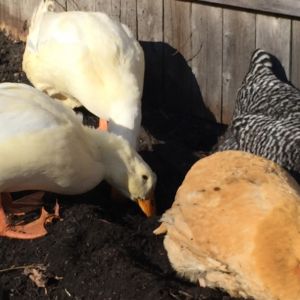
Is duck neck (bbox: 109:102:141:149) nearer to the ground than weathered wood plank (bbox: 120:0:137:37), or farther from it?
nearer to the ground

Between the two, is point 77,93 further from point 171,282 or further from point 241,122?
point 171,282

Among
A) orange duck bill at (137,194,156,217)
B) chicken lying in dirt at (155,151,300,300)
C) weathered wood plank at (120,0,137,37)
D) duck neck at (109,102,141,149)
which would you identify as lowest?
orange duck bill at (137,194,156,217)

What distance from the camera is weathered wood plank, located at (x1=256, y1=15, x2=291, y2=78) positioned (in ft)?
18.6

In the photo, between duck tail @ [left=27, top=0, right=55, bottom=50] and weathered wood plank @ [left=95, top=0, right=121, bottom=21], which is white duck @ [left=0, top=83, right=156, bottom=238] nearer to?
duck tail @ [left=27, top=0, right=55, bottom=50]

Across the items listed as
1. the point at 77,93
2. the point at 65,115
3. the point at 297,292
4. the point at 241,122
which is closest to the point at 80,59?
the point at 77,93

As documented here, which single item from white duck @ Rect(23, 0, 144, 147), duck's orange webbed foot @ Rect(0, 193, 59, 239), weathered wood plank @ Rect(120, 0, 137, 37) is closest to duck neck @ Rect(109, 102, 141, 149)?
white duck @ Rect(23, 0, 144, 147)

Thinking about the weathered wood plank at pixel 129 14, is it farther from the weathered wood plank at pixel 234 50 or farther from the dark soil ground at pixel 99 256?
the dark soil ground at pixel 99 256

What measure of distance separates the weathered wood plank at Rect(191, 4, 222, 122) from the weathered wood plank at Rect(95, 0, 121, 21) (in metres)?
0.75

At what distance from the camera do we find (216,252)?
13.1ft

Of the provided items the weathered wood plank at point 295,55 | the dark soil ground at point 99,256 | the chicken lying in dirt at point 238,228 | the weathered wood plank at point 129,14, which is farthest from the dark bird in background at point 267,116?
the weathered wood plank at point 129,14

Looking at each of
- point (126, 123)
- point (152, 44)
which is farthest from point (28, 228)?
point (152, 44)

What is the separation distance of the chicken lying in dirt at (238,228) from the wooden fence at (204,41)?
4.76 feet

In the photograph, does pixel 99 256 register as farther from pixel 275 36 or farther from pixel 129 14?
pixel 129 14

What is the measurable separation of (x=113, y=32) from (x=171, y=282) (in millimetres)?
2192
